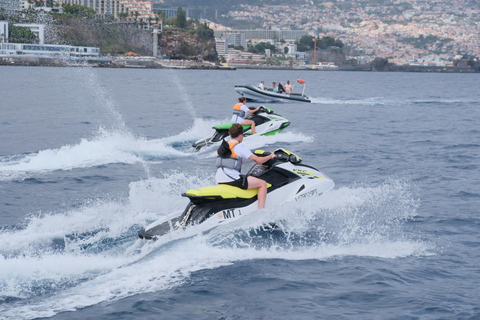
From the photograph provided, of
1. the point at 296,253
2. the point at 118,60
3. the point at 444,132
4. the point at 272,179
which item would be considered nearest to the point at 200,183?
the point at 272,179

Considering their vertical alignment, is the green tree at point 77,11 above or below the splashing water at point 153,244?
above

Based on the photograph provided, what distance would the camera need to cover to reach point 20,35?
504 feet

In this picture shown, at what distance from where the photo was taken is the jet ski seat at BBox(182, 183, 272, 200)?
10768mm

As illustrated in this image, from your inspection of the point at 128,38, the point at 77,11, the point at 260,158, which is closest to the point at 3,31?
the point at 77,11

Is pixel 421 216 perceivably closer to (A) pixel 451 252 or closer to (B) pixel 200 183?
(A) pixel 451 252

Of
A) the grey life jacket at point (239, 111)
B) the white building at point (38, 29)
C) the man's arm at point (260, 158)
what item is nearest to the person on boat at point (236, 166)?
the man's arm at point (260, 158)

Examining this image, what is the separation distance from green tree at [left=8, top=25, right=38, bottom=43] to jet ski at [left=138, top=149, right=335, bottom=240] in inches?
5989

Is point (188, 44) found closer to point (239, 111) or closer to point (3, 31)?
point (3, 31)

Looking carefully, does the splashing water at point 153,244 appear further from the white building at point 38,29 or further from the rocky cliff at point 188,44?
the rocky cliff at point 188,44

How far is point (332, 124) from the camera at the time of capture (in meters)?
32.6

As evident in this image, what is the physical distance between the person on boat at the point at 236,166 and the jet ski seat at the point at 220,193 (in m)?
0.10

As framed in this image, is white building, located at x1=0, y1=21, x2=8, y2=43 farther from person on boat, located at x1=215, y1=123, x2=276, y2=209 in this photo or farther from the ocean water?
person on boat, located at x1=215, y1=123, x2=276, y2=209

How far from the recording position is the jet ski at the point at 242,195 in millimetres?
10812

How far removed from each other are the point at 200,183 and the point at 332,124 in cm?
1850
